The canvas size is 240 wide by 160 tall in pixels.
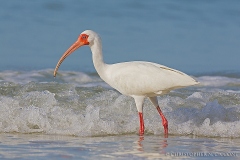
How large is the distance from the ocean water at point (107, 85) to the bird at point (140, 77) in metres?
0.53

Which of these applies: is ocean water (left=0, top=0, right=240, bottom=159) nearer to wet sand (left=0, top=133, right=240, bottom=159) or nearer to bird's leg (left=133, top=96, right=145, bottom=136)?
wet sand (left=0, top=133, right=240, bottom=159)

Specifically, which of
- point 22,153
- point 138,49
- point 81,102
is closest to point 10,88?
point 81,102

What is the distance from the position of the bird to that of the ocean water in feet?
1.74

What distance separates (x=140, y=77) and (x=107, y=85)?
16.9 ft

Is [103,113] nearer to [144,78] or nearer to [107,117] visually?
[107,117]

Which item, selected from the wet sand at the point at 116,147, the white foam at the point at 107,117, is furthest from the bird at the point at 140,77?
the wet sand at the point at 116,147

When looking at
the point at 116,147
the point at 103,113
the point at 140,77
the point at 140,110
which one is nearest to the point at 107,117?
the point at 103,113

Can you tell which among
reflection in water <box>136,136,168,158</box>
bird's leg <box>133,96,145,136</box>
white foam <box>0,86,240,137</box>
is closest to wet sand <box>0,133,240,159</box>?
reflection in water <box>136,136,168,158</box>

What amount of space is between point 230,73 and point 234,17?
42.4ft

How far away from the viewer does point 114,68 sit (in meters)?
11.9

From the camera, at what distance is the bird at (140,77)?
1140 centimetres

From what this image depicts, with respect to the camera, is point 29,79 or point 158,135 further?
point 29,79

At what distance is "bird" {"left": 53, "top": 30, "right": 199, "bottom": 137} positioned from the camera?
37.4ft

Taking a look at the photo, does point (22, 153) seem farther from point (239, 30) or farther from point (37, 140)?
point (239, 30)
